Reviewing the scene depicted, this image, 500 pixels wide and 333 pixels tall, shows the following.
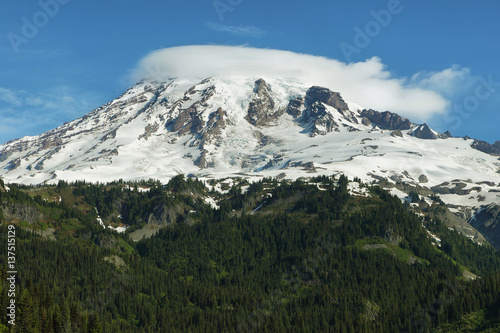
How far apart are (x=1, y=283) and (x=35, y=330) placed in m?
25.4

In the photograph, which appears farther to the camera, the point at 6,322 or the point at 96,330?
the point at 96,330

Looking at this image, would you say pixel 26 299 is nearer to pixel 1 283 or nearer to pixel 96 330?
pixel 1 283

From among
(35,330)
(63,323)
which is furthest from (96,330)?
(35,330)

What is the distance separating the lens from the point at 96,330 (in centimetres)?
19888

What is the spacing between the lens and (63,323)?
189 m

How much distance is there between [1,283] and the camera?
193m

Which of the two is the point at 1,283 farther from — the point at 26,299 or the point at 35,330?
the point at 35,330

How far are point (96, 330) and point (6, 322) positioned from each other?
31275 millimetres

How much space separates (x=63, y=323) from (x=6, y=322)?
18.2 meters

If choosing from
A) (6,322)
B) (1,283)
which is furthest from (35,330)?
(1,283)

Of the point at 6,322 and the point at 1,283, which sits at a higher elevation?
the point at 1,283

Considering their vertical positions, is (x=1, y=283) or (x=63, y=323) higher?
(x=1, y=283)

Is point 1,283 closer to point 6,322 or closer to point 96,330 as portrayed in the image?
point 6,322

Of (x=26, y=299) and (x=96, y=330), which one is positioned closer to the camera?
(x=26, y=299)
